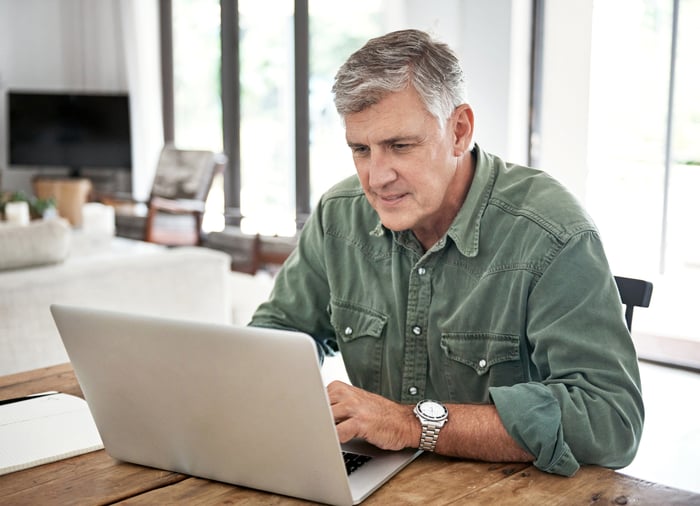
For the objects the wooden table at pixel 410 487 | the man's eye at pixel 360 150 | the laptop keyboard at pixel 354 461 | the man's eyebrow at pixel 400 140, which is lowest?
the wooden table at pixel 410 487

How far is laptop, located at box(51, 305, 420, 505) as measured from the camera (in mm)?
1045

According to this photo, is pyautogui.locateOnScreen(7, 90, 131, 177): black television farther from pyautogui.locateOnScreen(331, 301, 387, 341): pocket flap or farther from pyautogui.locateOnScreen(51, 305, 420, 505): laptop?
pyautogui.locateOnScreen(51, 305, 420, 505): laptop

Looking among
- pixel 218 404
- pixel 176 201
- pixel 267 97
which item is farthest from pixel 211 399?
pixel 267 97

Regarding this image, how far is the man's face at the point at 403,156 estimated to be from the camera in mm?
1456

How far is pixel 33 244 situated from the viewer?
2836 millimetres

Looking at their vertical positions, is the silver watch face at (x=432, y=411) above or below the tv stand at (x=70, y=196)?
above

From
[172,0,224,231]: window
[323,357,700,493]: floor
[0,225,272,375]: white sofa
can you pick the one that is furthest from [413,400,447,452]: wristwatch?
[172,0,224,231]: window

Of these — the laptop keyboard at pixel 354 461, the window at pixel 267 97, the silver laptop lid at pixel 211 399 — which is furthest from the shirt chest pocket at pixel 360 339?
the window at pixel 267 97

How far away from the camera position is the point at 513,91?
5059 mm

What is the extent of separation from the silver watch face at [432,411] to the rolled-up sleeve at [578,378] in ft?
0.25

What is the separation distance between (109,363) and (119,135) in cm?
639

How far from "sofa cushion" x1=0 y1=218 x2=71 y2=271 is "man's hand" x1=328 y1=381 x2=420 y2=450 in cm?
184

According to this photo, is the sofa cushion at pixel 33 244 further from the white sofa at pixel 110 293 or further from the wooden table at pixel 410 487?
the wooden table at pixel 410 487

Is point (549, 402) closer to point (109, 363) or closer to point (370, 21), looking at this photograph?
point (109, 363)
